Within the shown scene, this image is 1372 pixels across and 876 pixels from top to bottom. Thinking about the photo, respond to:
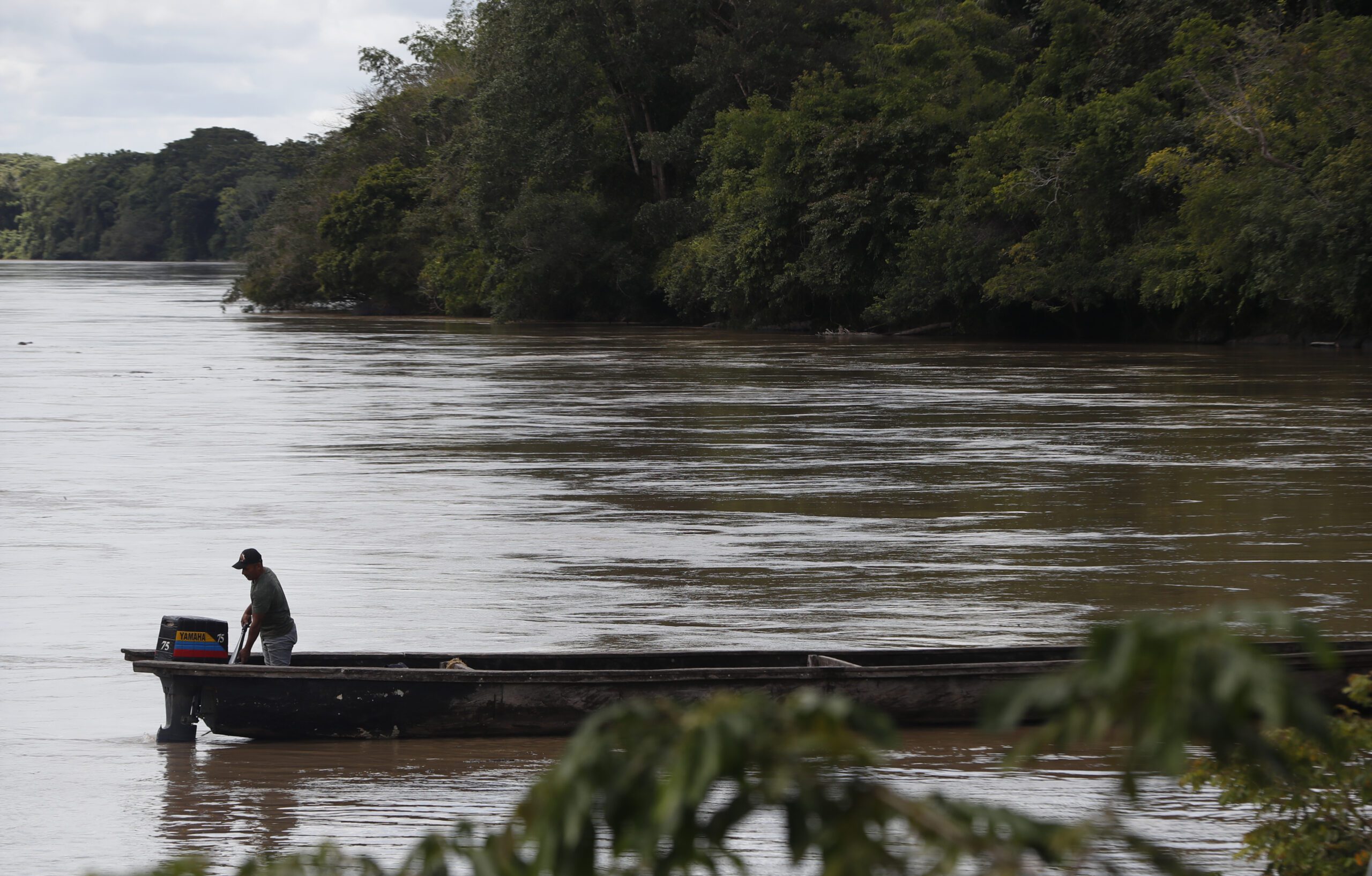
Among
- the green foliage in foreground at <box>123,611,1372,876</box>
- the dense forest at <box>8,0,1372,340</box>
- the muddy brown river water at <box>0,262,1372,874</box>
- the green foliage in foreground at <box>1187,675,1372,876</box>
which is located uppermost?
the dense forest at <box>8,0,1372,340</box>

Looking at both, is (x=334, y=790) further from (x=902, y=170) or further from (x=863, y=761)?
(x=902, y=170)

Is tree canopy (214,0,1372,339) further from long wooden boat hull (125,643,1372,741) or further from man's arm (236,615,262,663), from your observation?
man's arm (236,615,262,663)

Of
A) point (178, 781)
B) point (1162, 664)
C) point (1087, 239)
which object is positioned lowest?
point (178, 781)

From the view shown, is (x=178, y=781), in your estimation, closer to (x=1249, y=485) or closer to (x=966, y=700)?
(x=966, y=700)

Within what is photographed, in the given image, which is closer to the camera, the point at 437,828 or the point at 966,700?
the point at 437,828

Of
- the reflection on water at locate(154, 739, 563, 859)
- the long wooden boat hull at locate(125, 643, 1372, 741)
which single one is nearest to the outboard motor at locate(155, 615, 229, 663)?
the long wooden boat hull at locate(125, 643, 1372, 741)

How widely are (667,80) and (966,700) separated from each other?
53.5 m

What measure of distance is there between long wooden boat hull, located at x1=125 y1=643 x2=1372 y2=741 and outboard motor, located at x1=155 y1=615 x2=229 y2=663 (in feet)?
0.54

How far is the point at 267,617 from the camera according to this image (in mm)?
10102

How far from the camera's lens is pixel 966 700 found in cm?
936

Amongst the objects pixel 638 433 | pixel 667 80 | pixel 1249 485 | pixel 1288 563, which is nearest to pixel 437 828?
pixel 1288 563

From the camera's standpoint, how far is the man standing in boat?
394 inches

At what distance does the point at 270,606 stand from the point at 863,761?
8.39m

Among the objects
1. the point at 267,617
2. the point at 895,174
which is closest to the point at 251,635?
the point at 267,617
